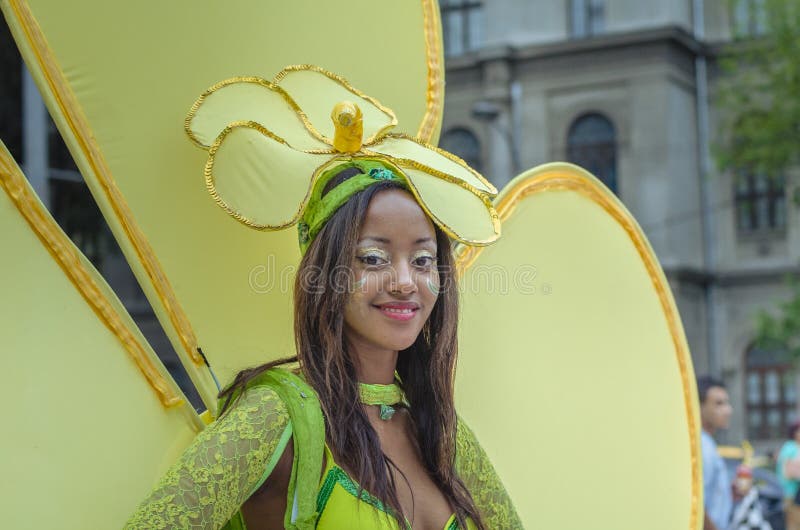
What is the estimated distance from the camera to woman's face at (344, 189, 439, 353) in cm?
197

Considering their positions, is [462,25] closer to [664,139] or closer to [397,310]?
[664,139]

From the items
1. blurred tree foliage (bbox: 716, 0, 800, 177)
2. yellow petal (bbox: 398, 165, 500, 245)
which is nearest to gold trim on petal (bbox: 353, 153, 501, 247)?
yellow petal (bbox: 398, 165, 500, 245)

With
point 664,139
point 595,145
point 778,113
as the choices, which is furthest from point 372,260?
point 595,145

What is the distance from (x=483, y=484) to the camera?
2.25 meters

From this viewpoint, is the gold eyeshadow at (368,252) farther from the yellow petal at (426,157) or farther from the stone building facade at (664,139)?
the stone building facade at (664,139)

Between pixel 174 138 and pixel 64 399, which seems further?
pixel 174 138

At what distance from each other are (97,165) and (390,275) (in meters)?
0.51

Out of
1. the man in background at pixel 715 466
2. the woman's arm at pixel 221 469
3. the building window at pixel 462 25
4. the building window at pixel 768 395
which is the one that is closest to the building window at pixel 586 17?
the building window at pixel 462 25

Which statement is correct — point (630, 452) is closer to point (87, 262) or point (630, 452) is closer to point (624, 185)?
point (87, 262)

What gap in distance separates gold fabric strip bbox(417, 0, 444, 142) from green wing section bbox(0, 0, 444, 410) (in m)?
0.29

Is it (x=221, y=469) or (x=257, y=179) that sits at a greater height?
(x=257, y=179)

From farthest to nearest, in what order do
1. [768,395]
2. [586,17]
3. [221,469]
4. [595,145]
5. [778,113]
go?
1. [586,17]
2. [595,145]
3. [768,395]
4. [778,113]
5. [221,469]

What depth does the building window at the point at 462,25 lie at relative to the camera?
22.7 m

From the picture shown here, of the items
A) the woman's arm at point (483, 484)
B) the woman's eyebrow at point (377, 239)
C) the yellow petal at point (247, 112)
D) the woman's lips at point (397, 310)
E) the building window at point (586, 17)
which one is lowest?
the woman's arm at point (483, 484)
